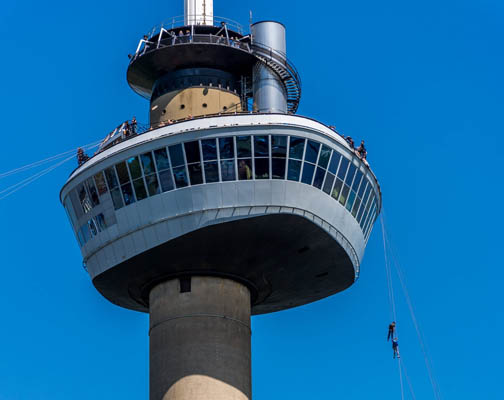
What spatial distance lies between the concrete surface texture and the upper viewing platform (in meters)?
8.99

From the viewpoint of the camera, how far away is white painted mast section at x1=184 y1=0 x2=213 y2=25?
50.4 m

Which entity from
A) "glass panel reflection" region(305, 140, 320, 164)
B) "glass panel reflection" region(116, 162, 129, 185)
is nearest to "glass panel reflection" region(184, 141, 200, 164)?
"glass panel reflection" region(116, 162, 129, 185)

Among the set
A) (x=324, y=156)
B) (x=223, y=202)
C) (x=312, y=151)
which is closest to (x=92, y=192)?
(x=223, y=202)

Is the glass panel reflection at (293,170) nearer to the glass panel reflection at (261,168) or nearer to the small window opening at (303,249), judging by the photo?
the glass panel reflection at (261,168)

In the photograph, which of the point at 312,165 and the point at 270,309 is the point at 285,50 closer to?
the point at 312,165

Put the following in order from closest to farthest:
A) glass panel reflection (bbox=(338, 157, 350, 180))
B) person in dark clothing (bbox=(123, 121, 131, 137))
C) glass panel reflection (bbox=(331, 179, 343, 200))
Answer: glass panel reflection (bbox=(331, 179, 343, 200)) → glass panel reflection (bbox=(338, 157, 350, 180)) → person in dark clothing (bbox=(123, 121, 131, 137))

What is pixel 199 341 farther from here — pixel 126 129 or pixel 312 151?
pixel 126 129

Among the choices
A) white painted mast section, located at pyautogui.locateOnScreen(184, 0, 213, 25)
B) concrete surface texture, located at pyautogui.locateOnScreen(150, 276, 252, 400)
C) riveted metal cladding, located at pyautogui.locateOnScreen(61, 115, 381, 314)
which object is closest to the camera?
riveted metal cladding, located at pyautogui.locateOnScreen(61, 115, 381, 314)

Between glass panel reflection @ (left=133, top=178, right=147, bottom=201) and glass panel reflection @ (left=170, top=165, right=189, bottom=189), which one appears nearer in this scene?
glass panel reflection @ (left=170, top=165, right=189, bottom=189)

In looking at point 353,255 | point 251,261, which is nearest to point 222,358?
point 251,261

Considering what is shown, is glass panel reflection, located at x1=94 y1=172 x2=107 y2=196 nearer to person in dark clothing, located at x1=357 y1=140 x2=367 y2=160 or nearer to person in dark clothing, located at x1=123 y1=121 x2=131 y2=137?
person in dark clothing, located at x1=123 y1=121 x2=131 y2=137

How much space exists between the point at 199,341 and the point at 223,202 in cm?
588

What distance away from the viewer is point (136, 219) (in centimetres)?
4397

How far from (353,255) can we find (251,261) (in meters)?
4.52
